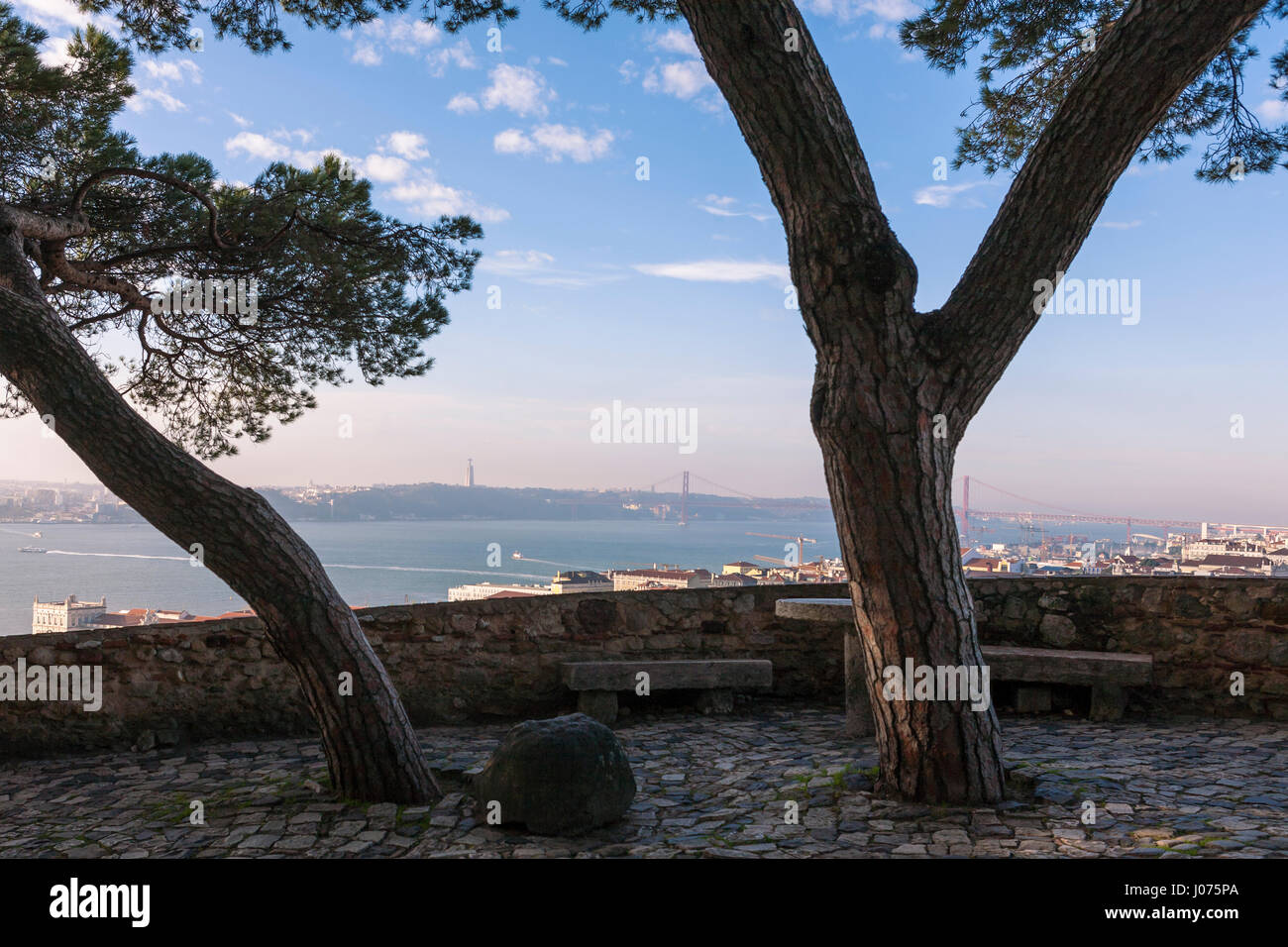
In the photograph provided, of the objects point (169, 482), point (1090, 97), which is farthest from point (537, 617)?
point (1090, 97)

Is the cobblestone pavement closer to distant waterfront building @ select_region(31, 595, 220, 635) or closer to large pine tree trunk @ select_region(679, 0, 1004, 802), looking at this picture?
large pine tree trunk @ select_region(679, 0, 1004, 802)

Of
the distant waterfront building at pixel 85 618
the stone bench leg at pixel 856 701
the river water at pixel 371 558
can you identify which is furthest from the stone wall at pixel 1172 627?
the distant waterfront building at pixel 85 618

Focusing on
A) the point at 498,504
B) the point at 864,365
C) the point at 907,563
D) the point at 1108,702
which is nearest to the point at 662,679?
the point at 907,563

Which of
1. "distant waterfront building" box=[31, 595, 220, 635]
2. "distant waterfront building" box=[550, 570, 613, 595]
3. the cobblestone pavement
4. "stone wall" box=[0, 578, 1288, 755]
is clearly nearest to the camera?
the cobblestone pavement

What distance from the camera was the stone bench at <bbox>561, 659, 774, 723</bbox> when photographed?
5.41 m

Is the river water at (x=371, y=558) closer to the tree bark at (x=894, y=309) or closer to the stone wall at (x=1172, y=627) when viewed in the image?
the stone wall at (x=1172, y=627)

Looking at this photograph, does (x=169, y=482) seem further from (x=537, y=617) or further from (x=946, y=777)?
(x=946, y=777)

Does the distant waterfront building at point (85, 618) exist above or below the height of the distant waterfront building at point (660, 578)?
below

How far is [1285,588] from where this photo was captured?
17.4 ft

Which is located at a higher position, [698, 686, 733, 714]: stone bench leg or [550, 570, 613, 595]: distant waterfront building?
[550, 570, 613, 595]: distant waterfront building

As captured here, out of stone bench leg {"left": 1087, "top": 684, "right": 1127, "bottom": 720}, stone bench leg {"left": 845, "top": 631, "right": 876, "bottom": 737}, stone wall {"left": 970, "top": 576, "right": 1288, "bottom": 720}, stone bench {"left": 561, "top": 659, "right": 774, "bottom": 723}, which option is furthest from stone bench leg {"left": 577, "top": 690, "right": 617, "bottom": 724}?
stone bench leg {"left": 1087, "top": 684, "right": 1127, "bottom": 720}

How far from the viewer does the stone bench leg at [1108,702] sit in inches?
208

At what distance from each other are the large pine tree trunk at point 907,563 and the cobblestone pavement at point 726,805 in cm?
18
